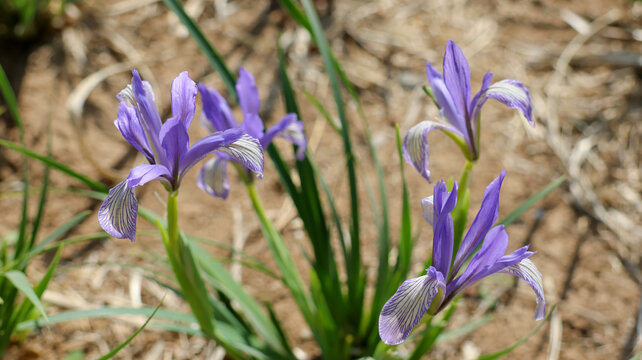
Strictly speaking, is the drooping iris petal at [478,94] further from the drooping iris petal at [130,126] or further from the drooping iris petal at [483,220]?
the drooping iris petal at [130,126]

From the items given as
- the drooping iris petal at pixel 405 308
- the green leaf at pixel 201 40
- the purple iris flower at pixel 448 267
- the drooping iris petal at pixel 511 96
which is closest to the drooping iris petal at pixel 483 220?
the purple iris flower at pixel 448 267

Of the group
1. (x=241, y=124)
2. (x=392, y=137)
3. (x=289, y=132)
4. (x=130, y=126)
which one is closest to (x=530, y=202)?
(x=289, y=132)

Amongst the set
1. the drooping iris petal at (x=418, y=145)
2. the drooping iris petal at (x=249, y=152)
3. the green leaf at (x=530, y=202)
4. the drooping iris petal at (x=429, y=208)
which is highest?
the drooping iris petal at (x=249, y=152)

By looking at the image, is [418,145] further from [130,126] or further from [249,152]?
[130,126]

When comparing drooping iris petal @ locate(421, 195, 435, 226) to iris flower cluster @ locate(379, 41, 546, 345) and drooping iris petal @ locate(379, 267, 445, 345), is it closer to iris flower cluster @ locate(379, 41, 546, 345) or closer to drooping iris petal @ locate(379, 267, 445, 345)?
iris flower cluster @ locate(379, 41, 546, 345)

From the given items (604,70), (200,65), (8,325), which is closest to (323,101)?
(200,65)

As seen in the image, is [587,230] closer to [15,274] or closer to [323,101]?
[323,101]
